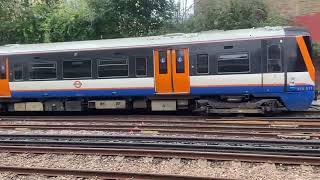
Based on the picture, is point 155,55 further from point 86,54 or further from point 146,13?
point 146,13

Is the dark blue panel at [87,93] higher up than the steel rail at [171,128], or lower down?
higher up

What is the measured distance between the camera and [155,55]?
18.3m

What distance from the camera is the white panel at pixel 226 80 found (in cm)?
1712

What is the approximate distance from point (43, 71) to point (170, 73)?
534 cm

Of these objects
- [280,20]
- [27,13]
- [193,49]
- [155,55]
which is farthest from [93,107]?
[27,13]

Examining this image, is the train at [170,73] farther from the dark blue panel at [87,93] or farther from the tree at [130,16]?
the tree at [130,16]

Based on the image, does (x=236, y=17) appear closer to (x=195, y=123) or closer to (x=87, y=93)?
(x=87, y=93)

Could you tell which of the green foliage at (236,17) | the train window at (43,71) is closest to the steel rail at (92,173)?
the train window at (43,71)

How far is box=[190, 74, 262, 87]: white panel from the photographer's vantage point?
674 inches

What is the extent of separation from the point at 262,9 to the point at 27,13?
1445 cm

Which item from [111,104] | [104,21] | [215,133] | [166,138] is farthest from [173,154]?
[104,21]

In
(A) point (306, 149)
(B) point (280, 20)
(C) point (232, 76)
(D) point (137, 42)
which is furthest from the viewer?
(B) point (280, 20)

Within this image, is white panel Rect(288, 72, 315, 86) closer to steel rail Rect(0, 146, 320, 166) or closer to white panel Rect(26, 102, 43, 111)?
steel rail Rect(0, 146, 320, 166)

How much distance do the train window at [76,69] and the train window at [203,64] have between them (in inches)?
169
